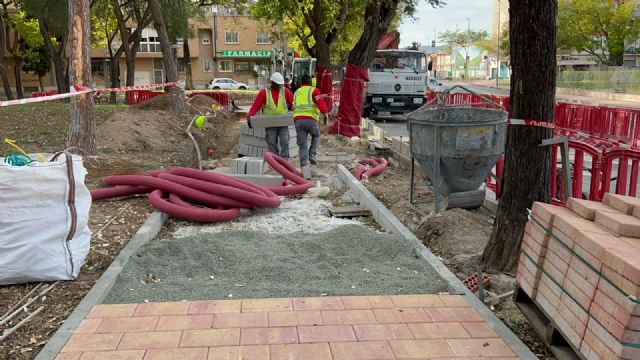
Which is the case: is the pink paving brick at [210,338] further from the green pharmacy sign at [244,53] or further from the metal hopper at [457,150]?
the green pharmacy sign at [244,53]

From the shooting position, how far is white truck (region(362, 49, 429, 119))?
20.2 metres

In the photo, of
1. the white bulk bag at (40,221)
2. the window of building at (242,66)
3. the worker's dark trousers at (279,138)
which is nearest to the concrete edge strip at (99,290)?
the white bulk bag at (40,221)

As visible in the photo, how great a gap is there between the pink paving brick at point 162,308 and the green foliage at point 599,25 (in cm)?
4867

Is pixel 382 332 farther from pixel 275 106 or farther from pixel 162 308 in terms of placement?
pixel 275 106

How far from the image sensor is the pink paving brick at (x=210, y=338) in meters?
3.28

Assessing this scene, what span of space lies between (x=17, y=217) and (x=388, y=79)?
679 inches

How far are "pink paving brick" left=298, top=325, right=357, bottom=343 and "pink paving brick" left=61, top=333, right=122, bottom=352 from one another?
1.09 m

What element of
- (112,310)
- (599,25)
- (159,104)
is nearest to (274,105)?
(112,310)

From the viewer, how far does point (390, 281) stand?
4.33 meters

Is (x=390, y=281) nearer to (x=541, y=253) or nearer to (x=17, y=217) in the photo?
(x=541, y=253)

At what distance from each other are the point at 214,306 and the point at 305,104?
620 cm

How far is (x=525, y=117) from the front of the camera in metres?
4.34

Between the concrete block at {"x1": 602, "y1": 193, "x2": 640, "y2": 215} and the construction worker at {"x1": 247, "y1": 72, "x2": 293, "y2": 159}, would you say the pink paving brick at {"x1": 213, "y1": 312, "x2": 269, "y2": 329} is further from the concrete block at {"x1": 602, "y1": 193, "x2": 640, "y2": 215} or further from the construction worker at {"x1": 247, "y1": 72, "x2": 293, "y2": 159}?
the construction worker at {"x1": 247, "y1": 72, "x2": 293, "y2": 159}

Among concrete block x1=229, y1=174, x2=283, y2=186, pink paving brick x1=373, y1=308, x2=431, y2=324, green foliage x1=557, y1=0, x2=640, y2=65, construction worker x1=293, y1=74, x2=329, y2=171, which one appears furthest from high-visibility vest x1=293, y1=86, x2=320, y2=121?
green foliage x1=557, y1=0, x2=640, y2=65
